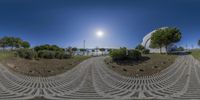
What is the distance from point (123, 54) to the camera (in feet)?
51.0

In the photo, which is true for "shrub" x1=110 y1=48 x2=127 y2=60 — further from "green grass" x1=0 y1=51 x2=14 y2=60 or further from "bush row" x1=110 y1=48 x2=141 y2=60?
"green grass" x1=0 y1=51 x2=14 y2=60

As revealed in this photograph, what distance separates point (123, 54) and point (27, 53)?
24.7ft

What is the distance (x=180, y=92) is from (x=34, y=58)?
416 inches

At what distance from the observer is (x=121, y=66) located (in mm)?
14289

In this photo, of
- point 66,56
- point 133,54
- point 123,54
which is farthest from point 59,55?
point 133,54

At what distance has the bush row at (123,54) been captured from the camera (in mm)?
15363

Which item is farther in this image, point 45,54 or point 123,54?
point 123,54

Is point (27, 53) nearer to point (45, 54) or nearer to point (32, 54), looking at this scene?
point (32, 54)

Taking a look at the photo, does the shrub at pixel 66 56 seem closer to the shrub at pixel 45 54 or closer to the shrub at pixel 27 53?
the shrub at pixel 45 54

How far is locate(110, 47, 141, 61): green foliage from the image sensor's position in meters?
15.4

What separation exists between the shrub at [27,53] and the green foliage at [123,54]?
6403 mm

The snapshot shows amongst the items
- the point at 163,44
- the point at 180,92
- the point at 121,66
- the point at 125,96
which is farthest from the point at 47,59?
the point at 163,44

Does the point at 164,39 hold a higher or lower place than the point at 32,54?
higher

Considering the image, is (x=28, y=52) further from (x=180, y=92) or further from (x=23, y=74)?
(x=180, y=92)
